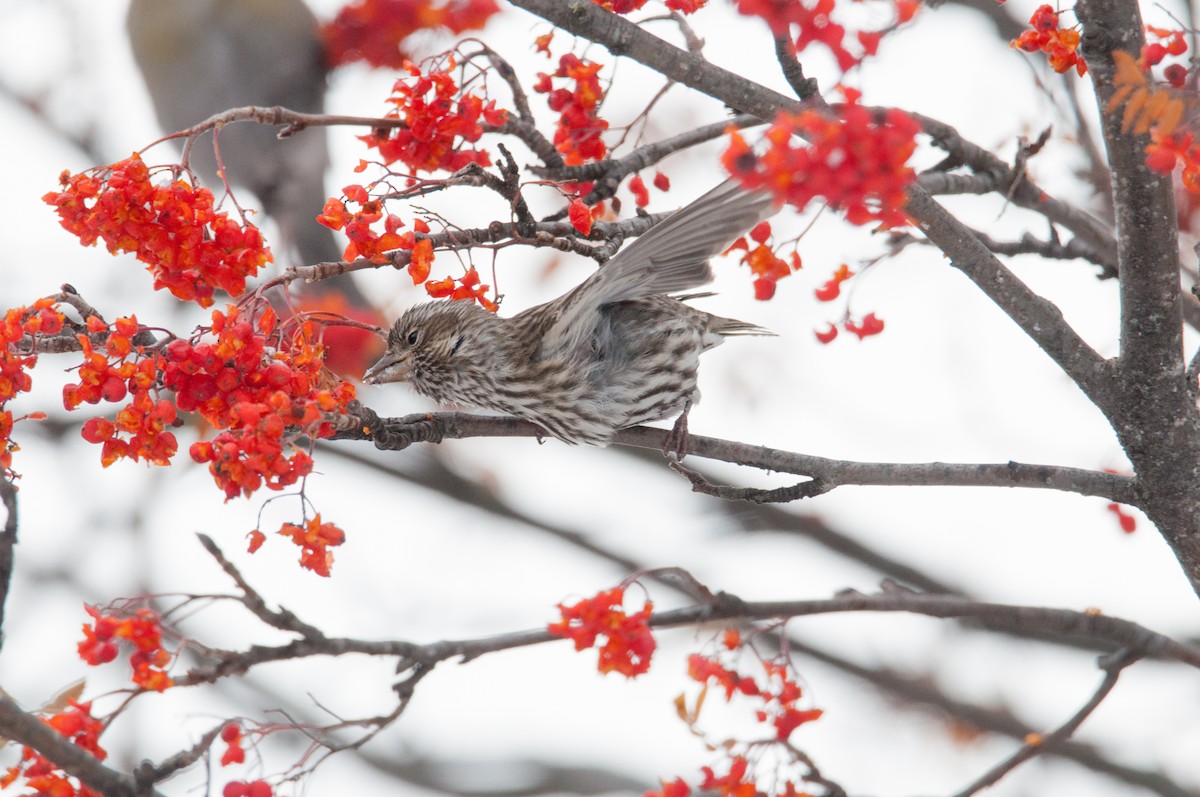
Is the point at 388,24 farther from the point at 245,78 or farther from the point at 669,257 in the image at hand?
the point at 669,257

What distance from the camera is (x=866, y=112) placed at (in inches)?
85.7

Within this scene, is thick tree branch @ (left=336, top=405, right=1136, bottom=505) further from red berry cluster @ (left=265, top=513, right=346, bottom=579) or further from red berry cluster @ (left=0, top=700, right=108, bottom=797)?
red berry cluster @ (left=0, top=700, right=108, bottom=797)

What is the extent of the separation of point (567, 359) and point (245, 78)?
163 inches

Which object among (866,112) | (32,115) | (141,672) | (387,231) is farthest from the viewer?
(32,115)

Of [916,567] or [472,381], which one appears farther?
[916,567]

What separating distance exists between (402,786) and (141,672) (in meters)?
4.82

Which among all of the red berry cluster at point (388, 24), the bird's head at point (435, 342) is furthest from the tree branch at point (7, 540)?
the red berry cluster at point (388, 24)

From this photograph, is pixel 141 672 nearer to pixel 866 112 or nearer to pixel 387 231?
pixel 387 231

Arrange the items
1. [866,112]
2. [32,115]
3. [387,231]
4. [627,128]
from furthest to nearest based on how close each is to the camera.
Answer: [32,115]
[627,128]
[387,231]
[866,112]

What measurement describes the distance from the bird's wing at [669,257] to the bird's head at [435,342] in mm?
427

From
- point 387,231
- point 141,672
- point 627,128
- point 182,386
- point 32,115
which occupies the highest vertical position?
point 32,115

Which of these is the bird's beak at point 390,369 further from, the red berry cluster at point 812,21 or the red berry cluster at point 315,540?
the red berry cluster at point 812,21

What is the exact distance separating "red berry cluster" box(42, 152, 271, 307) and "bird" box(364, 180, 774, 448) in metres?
1.47

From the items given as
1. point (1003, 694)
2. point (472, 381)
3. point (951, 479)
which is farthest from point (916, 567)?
point (951, 479)
